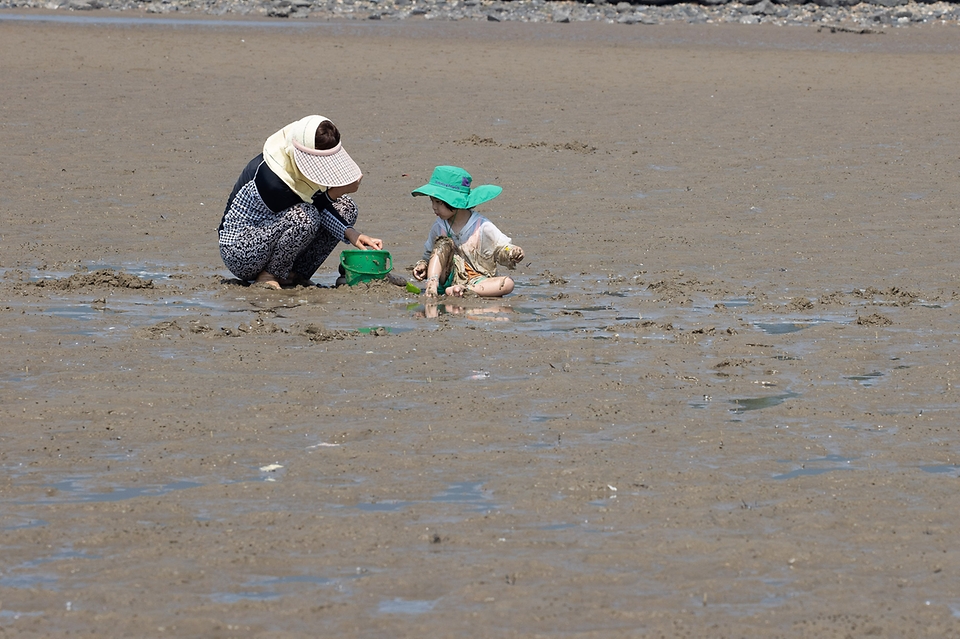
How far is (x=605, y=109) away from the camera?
53.2 ft

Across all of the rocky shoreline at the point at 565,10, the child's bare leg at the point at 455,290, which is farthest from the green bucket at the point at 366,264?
the rocky shoreline at the point at 565,10

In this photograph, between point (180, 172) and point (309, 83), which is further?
point (309, 83)

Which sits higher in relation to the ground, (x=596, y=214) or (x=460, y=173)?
(x=460, y=173)

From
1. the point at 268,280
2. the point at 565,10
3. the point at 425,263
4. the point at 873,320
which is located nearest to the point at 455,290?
the point at 425,263

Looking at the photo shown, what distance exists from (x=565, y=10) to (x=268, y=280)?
25.6 m

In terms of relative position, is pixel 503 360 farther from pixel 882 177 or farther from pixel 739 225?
pixel 882 177

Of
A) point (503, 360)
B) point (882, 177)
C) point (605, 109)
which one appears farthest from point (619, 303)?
point (605, 109)

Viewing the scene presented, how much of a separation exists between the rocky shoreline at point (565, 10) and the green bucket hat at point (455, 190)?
75.2 feet

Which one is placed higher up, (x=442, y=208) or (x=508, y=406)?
(x=442, y=208)

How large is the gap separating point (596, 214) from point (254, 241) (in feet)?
11.1

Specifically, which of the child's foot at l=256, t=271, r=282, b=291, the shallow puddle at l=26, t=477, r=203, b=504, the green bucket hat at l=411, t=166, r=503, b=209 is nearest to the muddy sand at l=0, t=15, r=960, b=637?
the shallow puddle at l=26, t=477, r=203, b=504

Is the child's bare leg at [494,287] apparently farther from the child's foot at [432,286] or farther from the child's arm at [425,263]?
the child's arm at [425,263]

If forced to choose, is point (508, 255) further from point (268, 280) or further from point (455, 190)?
point (268, 280)

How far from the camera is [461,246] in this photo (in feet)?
26.6
